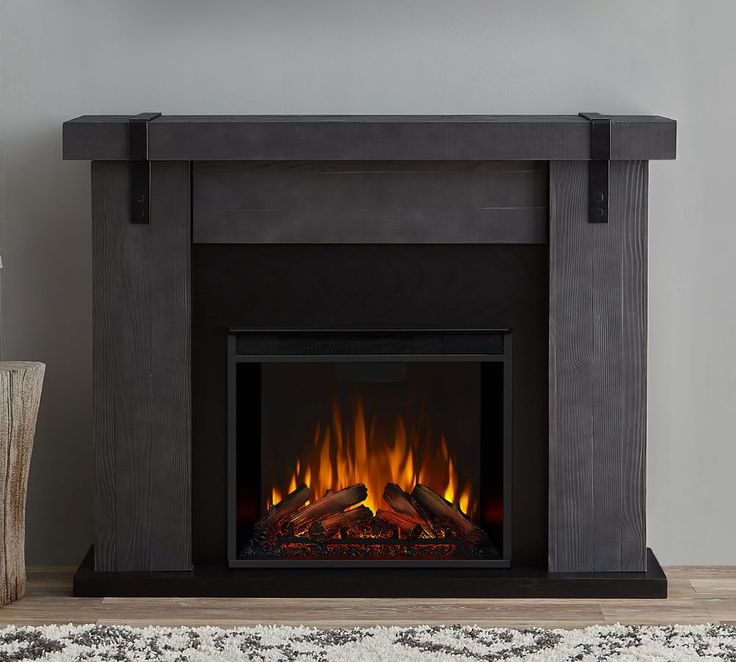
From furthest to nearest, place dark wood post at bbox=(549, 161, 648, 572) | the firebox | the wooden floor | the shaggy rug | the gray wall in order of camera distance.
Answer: the gray wall, the firebox, dark wood post at bbox=(549, 161, 648, 572), the wooden floor, the shaggy rug

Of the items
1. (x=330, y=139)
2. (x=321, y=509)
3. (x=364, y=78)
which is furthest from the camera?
(x=364, y=78)

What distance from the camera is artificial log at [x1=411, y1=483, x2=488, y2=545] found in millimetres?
2881

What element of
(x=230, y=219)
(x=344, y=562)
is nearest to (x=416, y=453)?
(x=344, y=562)

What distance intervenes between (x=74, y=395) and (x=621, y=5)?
1.86 metres

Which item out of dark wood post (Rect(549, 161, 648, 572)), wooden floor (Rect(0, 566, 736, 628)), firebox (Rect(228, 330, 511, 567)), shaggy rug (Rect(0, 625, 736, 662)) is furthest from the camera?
firebox (Rect(228, 330, 511, 567))

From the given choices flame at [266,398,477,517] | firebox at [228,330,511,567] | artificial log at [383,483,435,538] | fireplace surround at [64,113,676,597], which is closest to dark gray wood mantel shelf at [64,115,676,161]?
fireplace surround at [64,113,676,597]

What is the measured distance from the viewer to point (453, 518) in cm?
288

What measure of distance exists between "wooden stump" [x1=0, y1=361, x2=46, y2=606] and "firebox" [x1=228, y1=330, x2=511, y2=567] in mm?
513

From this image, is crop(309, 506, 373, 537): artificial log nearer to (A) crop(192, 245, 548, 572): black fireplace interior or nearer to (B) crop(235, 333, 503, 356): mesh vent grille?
(A) crop(192, 245, 548, 572): black fireplace interior

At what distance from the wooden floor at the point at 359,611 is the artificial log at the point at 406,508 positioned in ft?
0.73

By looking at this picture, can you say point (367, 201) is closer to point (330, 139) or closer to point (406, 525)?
point (330, 139)

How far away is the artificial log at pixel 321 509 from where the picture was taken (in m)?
2.88

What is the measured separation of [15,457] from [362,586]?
0.92 meters

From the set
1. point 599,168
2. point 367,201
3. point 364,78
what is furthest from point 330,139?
point 599,168
